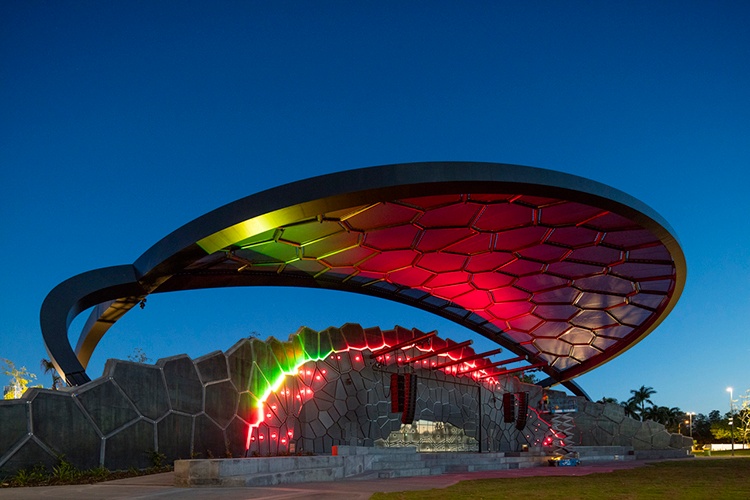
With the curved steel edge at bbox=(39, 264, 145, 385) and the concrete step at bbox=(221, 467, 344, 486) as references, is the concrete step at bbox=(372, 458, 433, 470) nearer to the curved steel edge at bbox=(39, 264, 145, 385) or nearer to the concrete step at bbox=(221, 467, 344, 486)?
the concrete step at bbox=(221, 467, 344, 486)

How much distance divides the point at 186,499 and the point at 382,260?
62.7 feet

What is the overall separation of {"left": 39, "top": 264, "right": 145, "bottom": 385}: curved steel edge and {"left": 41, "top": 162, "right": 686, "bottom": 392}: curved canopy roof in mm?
48

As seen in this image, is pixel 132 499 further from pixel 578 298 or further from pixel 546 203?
pixel 578 298

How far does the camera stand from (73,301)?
21.8m

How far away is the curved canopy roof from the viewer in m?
18.6

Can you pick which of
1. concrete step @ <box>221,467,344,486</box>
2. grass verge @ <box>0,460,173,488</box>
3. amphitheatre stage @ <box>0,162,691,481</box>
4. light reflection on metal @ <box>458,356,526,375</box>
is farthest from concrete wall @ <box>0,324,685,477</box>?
concrete step @ <box>221,467,344,486</box>

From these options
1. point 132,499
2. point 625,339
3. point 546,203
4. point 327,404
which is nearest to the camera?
point 132,499

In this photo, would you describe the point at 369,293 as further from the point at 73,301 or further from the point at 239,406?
the point at 73,301

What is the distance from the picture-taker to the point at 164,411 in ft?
64.7

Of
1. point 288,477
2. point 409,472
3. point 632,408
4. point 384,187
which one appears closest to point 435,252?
point 409,472

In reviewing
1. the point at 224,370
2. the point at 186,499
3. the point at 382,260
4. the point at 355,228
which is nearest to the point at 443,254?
the point at 382,260

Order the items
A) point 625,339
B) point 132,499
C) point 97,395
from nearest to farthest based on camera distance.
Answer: point 132,499 → point 97,395 → point 625,339

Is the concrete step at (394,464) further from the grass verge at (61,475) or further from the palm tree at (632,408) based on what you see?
the palm tree at (632,408)

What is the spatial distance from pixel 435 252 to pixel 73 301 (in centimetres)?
1529
